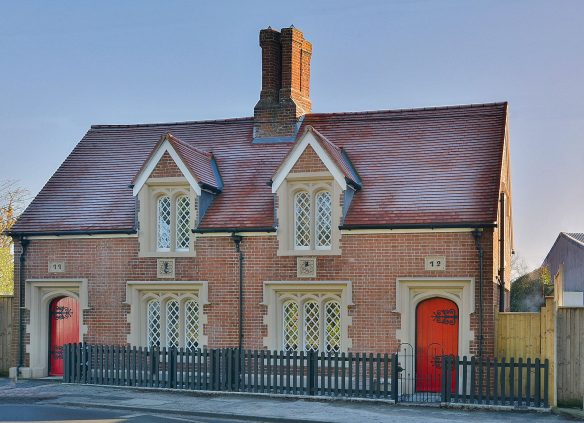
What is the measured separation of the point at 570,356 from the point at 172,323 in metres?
11.4

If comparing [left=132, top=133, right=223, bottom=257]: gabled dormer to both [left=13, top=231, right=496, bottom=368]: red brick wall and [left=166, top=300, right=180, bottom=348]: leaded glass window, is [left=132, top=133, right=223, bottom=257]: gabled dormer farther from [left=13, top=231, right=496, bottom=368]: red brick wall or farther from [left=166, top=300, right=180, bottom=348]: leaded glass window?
[left=166, top=300, right=180, bottom=348]: leaded glass window

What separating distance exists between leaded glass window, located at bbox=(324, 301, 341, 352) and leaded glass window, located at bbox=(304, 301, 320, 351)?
0.82ft

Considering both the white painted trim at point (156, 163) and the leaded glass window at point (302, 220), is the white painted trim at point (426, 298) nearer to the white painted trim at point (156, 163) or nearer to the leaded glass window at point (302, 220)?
the leaded glass window at point (302, 220)

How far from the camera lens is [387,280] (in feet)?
77.0

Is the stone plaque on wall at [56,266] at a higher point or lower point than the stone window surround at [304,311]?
higher

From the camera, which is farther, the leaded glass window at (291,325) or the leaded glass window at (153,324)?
the leaded glass window at (153,324)

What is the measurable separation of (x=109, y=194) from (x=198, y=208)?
3.65 meters

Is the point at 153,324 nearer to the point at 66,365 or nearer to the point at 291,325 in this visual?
the point at 66,365

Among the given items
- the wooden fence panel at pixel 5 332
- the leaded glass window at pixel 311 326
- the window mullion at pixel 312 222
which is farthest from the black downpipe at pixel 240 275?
the wooden fence panel at pixel 5 332

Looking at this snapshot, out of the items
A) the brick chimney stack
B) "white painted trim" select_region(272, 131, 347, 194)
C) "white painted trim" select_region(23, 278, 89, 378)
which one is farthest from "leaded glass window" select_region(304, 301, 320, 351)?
"white painted trim" select_region(23, 278, 89, 378)

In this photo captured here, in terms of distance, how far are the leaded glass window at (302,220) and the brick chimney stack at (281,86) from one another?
3.63m

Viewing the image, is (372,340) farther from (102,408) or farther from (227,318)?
(102,408)

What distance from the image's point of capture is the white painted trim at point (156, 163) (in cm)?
2539

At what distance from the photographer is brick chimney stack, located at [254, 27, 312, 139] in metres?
28.1
